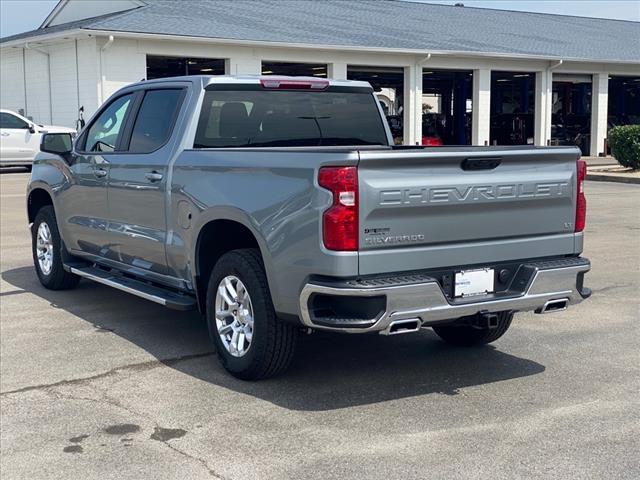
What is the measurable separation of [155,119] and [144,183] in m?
0.55

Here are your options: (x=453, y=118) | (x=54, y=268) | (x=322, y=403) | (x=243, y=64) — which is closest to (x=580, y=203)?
(x=322, y=403)

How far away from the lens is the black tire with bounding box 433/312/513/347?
251 inches

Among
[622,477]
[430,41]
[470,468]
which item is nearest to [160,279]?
[470,468]

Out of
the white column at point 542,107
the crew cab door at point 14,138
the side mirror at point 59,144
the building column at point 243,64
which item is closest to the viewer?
the side mirror at point 59,144

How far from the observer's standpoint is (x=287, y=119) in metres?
6.80

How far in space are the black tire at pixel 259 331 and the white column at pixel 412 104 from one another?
23317 mm

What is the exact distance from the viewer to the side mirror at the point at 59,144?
26.4 ft

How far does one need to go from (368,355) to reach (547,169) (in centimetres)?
185

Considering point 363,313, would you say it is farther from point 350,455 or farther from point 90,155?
point 90,155

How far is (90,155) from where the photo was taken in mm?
7570

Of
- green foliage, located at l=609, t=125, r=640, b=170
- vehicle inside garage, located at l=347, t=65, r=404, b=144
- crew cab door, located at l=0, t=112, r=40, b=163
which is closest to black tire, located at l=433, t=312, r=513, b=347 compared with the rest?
vehicle inside garage, located at l=347, t=65, r=404, b=144

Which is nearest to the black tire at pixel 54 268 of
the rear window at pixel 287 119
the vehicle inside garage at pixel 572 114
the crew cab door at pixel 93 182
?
the crew cab door at pixel 93 182

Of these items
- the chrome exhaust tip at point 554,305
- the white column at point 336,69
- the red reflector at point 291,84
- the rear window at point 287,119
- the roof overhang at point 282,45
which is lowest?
the chrome exhaust tip at point 554,305

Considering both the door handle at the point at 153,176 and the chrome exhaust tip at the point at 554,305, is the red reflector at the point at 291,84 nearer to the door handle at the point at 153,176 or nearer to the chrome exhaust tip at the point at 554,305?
the door handle at the point at 153,176
